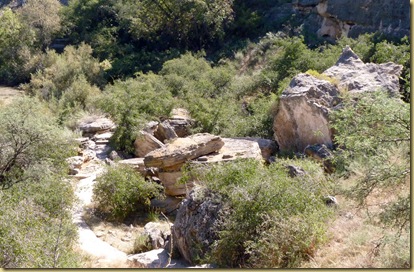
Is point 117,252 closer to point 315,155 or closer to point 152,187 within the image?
point 152,187

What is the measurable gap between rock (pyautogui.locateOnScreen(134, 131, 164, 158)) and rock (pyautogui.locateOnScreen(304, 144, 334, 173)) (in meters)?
4.91

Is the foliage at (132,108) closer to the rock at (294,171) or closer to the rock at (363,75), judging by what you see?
the rock at (363,75)

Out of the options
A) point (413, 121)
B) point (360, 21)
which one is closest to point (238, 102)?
point (360, 21)

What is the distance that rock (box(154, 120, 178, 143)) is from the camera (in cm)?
1534

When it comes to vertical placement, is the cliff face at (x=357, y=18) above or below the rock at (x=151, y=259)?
above

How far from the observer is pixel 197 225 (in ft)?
27.4

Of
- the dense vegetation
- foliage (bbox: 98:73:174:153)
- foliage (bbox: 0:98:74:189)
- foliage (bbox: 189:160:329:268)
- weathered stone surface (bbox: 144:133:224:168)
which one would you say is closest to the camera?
the dense vegetation

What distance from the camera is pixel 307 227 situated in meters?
7.03

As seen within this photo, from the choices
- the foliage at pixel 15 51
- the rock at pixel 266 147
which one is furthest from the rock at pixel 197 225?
the foliage at pixel 15 51

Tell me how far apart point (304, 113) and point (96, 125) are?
9051 mm

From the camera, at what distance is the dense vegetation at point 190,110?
6.64m

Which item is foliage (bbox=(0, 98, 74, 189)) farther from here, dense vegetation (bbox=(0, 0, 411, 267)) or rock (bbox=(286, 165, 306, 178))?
rock (bbox=(286, 165, 306, 178))

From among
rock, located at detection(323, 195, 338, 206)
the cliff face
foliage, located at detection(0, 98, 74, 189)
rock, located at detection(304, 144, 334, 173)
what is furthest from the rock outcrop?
the cliff face

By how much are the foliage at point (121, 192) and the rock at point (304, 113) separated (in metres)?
3.76
